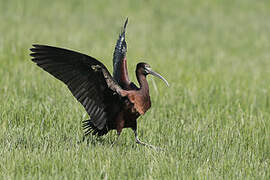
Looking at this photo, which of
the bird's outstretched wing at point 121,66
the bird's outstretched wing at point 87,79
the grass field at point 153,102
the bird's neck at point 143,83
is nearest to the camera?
the grass field at point 153,102

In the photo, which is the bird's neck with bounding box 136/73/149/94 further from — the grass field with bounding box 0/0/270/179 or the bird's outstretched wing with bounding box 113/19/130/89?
the grass field with bounding box 0/0/270/179

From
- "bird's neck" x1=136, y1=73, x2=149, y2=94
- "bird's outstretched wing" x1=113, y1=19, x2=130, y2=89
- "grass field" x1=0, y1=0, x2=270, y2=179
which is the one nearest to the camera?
"grass field" x1=0, y1=0, x2=270, y2=179

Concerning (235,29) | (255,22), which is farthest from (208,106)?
(255,22)

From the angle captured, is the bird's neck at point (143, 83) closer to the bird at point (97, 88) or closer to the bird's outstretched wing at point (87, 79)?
the bird at point (97, 88)

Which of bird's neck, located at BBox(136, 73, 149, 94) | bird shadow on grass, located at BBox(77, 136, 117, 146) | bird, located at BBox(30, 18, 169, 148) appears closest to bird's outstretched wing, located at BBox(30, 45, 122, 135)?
bird, located at BBox(30, 18, 169, 148)

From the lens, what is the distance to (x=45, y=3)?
1452cm

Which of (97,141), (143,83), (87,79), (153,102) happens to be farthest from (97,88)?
(153,102)

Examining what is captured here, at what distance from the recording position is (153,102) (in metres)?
6.39

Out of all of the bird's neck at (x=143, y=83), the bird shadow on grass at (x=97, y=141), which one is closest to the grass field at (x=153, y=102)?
the bird shadow on grass at (x=97, y=141)

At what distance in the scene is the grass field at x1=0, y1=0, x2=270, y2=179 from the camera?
387 centimetres

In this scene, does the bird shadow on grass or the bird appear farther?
the bird shadow on grass

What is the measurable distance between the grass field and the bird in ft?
0.93

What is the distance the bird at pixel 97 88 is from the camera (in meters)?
4.16

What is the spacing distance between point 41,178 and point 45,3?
38.3 feet
